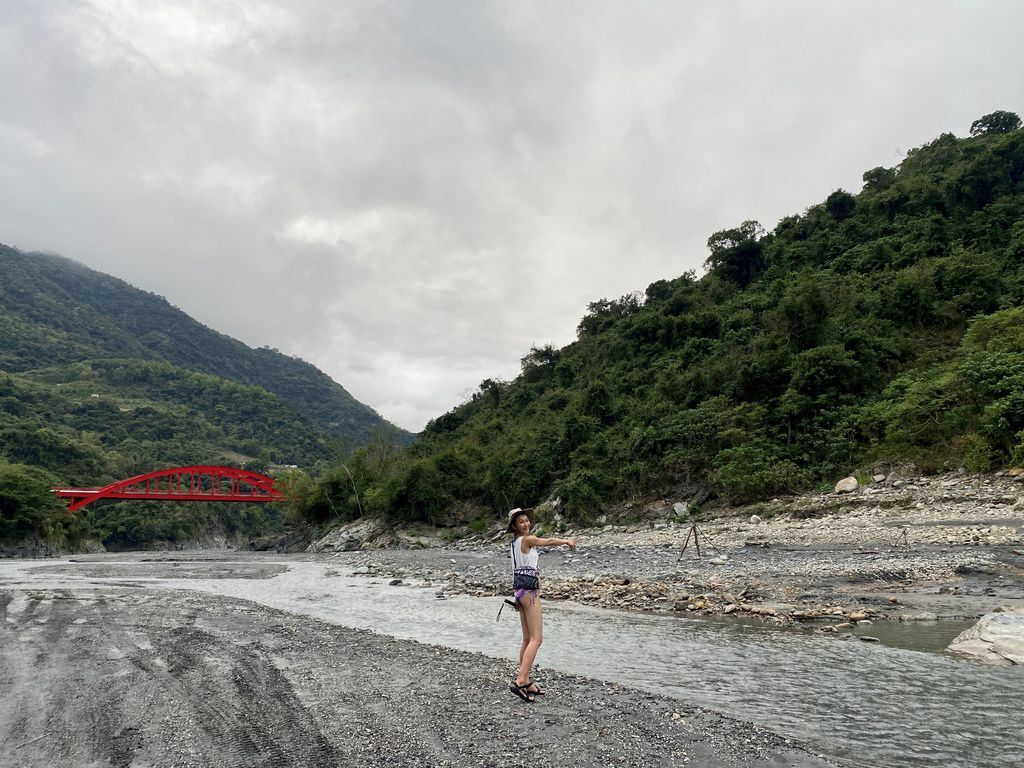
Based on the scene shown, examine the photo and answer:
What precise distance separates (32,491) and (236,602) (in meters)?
63.1

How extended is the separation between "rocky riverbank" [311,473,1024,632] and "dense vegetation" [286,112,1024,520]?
316cm

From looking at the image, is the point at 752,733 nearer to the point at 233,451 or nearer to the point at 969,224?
the point at 969,224

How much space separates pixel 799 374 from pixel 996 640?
28023mm

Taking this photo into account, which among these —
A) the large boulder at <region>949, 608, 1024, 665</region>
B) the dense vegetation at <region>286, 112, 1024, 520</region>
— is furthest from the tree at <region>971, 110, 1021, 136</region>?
the large boulder at <region>949, 608, 1024, 665</region>

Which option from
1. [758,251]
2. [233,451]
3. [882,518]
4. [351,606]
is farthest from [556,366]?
[233,451]

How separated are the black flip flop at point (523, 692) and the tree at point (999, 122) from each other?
79.9m

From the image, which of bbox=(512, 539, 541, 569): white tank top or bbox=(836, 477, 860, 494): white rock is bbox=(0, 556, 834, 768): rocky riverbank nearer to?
bbox=(512, 539, 541, 569): white tank top

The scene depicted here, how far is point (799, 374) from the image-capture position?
1318 inches

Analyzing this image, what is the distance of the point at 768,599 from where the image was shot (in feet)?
→ 41.9

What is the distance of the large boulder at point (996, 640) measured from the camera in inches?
297

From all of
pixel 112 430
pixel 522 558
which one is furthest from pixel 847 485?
pixel 112 430

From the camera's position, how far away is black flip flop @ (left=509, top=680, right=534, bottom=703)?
6.54 metres

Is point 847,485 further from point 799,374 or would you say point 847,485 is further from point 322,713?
point 322,713

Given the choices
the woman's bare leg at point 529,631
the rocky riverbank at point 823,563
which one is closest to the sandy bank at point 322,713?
the woman's bare leg at point 529,631
